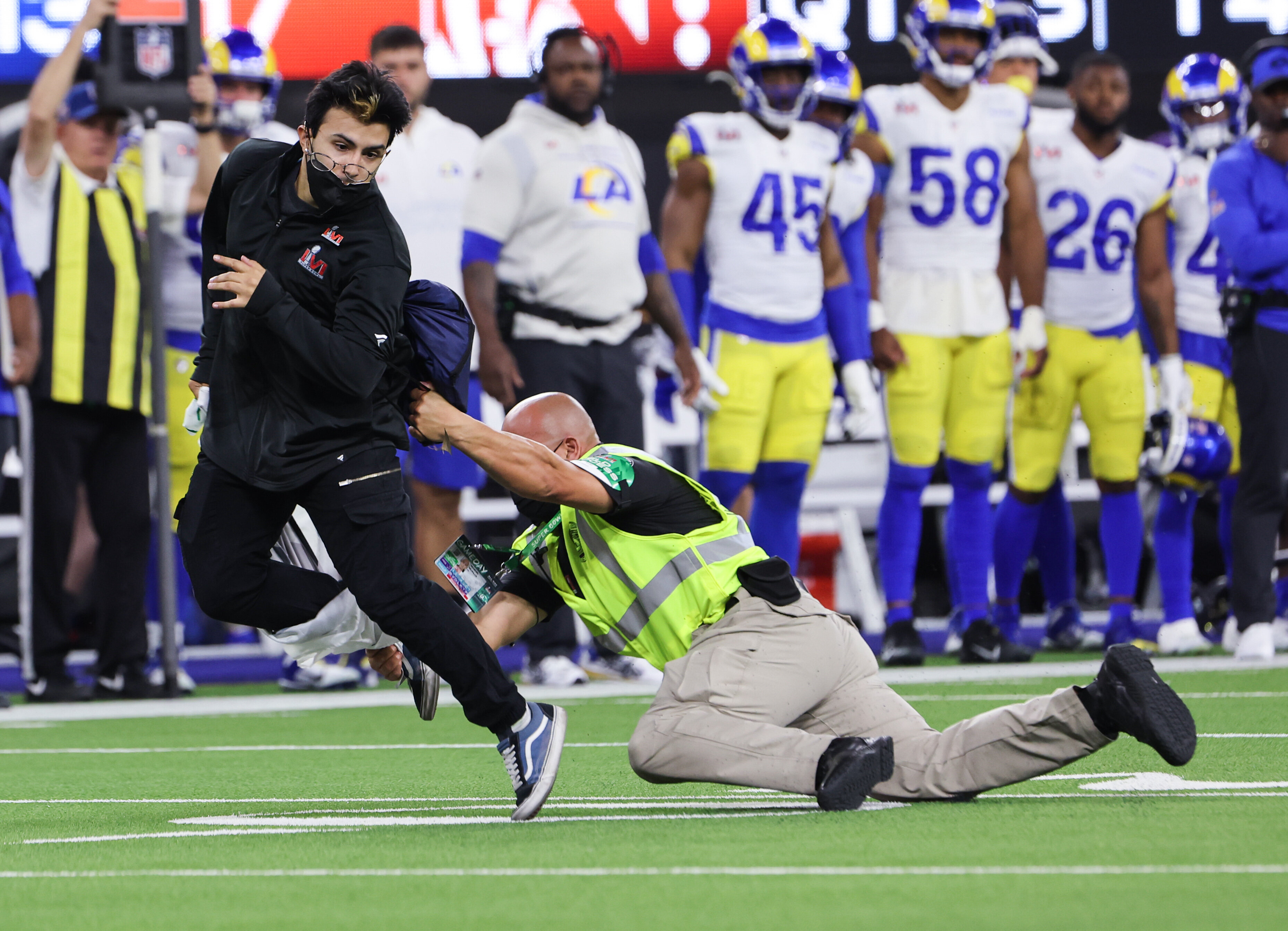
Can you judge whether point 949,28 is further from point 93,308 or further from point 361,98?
point 361,98

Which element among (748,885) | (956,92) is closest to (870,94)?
(956,92)

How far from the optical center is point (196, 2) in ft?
25.4

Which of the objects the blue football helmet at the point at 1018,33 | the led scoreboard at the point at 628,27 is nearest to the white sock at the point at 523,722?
the led scoreboard at the point at 628,27

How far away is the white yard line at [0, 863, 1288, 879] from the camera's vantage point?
2811mm

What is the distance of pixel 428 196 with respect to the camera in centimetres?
832

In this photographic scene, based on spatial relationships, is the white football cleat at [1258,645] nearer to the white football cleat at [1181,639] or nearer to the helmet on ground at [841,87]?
the white football cleat at [1181,639]

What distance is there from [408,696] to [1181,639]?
322cm

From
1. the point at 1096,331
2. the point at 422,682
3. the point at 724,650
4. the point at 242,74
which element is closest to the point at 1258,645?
the point at 1096,331

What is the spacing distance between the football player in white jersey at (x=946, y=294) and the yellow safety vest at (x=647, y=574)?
4.25 m

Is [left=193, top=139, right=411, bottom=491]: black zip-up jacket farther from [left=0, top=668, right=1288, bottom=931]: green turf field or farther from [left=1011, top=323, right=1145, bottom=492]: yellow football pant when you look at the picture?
[left=1011, top=323, right=1145, bottom=492]: yellow football pant

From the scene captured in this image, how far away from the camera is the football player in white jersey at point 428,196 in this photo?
26.2ft

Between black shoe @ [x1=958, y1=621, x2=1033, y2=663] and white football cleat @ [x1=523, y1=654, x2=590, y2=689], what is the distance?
5.32ft

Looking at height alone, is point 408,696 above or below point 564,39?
below

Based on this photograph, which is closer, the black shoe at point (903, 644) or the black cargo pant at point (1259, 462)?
the black cargo pant at point (1259, 462)
